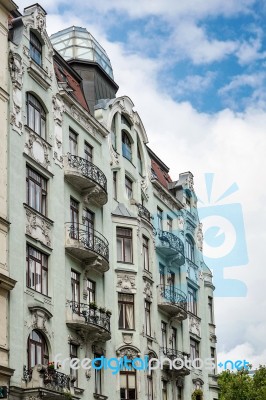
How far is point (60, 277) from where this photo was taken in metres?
37.6

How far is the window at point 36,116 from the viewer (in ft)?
124

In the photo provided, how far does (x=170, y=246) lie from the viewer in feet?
163

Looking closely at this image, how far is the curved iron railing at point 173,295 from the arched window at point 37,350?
532 inches

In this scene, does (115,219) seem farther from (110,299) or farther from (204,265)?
(204,265)

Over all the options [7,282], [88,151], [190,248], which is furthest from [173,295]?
[7,282]

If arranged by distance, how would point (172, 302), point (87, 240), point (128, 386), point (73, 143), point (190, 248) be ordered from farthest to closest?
point (190, 248)
point (172, 302)
point (128, 386)
point (73, 143)
point (87, 240)

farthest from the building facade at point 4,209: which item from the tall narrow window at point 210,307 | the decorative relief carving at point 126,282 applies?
the tall narrow window at point 210,307

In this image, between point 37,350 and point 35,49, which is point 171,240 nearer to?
point 35,49

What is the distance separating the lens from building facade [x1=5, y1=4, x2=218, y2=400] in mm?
35219

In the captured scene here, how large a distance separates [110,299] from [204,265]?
17398 mm

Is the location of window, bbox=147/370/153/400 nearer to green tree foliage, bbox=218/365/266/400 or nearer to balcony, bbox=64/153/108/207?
balcony, bbox=64/153/108/207

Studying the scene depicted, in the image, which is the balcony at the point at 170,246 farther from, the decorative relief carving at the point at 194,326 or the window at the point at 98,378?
the window at the point at 98,378

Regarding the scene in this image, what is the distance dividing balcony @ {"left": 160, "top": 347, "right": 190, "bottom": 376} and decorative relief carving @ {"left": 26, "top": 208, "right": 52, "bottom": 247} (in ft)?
42.5

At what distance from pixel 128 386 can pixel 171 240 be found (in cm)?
1096
